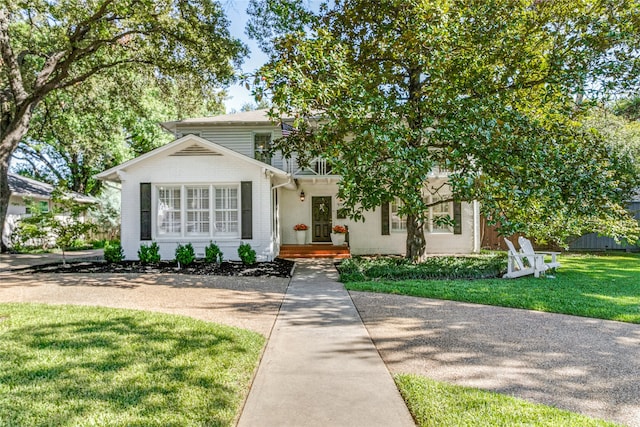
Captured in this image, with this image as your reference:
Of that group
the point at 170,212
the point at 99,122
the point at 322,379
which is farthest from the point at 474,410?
the point at 99,122

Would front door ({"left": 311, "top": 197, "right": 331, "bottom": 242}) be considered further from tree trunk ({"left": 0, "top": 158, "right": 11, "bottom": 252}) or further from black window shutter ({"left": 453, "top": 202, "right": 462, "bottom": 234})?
tree trunk ({"left": 0, "top": 158, "right": 11, "bottom": 252})

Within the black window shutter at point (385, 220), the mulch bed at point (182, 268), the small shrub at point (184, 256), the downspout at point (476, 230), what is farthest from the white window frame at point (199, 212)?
the downspout at point (476, 230)

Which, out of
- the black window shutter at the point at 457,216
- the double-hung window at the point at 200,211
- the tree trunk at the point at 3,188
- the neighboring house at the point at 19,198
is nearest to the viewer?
the double-hung window at the point at 200,211

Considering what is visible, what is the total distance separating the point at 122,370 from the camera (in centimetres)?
365

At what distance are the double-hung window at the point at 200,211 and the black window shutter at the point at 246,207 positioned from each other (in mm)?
348

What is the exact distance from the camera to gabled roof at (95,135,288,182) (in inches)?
499

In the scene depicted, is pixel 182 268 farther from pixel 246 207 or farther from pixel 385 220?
pixel 385 220

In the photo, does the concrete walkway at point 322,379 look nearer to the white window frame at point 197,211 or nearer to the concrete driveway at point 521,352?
the concrete driveway at point 521,352

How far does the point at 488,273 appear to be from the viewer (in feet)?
33.3

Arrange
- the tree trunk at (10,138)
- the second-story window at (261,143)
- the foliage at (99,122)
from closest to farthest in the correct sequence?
the tree trunk at (10,138) < the second-story window at (261,143) < the foliage at (99,122)

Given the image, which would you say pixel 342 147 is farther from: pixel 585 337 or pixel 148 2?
pixel 148 2

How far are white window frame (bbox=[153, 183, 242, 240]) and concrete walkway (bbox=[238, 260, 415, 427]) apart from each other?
7736 millimetres

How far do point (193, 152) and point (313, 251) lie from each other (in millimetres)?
5712

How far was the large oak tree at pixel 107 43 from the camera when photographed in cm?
1257
